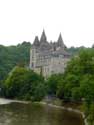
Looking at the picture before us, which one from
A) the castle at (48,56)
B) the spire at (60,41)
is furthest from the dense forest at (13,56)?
the spire at (60,41)

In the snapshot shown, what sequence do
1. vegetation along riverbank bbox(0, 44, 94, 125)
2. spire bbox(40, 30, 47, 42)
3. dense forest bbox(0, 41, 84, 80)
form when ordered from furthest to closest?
dense forest bbox(0, 41, 84, 80) → spire bbox(40, 30, 47, 42) → vegetation along riverbank bbox(0, 44, 94, 125)

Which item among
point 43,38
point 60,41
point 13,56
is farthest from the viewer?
point 13,56

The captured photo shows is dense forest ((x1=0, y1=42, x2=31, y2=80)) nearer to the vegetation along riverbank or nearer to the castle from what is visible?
the castle

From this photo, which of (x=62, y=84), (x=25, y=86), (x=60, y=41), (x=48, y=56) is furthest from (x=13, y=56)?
(x=62, y=84)

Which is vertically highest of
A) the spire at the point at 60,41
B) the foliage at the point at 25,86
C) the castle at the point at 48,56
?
the spire at the point at 60,41

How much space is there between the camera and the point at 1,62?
15575 centimetres

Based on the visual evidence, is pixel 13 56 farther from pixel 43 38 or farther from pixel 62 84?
pixel 62 84

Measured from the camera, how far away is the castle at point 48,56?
390 feet

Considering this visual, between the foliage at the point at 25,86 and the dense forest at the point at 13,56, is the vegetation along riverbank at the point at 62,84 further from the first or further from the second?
the dense forest at the point at 13,56

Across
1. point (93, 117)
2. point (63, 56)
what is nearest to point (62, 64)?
point (63, 56)

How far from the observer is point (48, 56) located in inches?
4749

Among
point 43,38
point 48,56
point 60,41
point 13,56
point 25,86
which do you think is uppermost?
point 43,38

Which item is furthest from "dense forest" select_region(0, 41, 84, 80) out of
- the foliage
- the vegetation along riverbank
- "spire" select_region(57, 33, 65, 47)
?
the foliage

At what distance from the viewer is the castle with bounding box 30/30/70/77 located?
119 m
